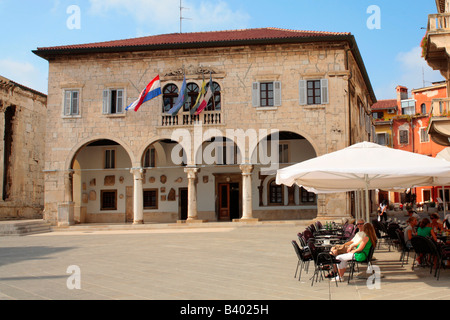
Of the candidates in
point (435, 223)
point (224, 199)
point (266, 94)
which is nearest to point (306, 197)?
point (224, 199)

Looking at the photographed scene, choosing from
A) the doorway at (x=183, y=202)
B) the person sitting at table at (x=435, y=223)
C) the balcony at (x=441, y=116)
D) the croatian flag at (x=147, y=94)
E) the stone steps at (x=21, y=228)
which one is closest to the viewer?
the person sitting at table at (x=435, y=223)

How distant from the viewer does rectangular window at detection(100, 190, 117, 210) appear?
97.0 ft

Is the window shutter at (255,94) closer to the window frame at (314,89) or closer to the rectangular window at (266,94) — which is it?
the rectangular window at (266,94)

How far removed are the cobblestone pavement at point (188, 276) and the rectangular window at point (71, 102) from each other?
467 inches

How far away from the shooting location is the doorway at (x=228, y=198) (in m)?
28.6

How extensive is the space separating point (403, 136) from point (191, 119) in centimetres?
3293

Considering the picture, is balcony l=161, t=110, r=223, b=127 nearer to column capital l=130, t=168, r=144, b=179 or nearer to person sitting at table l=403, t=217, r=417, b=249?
column capital l=130, t=168, r=144, b=179

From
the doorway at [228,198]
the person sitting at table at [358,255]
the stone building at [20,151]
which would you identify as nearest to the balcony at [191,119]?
the doorway at [228,198]

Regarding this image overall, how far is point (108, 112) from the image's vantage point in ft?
84.5

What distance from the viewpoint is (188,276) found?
365 inches

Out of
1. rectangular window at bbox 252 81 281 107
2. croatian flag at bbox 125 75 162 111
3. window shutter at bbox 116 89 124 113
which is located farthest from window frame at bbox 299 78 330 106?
window shutter at bbox 116 89 124 113

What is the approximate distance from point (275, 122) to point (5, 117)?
19.5 metres

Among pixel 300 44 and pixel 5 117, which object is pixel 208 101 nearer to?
pixel 300 44

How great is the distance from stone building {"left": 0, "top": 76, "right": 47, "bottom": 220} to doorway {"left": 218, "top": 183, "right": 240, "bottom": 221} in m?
14.4
